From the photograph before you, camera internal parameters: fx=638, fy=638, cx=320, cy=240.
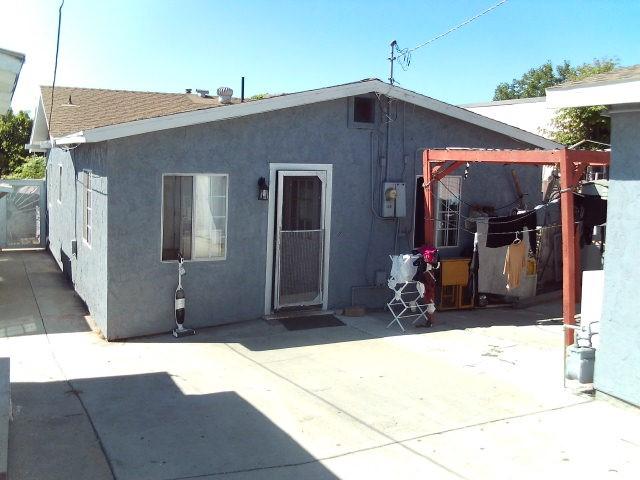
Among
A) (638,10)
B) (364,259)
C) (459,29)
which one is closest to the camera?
(364,259)

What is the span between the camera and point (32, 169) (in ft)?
83.3

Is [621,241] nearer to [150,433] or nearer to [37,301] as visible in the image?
[150,433]

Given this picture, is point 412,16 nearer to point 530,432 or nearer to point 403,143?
point 403,143

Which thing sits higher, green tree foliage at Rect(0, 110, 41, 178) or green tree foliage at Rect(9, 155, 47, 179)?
green tree foliage at Rect(0, 110, 41, 178)

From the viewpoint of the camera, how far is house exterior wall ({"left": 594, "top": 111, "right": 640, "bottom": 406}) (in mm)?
6379

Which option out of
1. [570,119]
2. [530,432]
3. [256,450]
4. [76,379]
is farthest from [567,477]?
[570,119]

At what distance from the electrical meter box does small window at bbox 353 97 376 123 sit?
1.15 m

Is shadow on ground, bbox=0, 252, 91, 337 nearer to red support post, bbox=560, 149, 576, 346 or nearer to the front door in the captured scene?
the front door

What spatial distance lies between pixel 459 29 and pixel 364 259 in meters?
6.46

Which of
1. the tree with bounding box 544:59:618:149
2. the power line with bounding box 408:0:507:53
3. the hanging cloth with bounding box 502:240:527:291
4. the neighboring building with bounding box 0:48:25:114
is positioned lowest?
the hanging cloth with bounding box 502:240:527:291

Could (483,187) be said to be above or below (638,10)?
below

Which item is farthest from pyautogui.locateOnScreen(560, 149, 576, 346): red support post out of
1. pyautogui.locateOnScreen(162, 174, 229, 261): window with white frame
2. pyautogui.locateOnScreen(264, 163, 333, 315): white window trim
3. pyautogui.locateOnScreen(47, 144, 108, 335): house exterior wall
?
pyautogui.locateOnScreen(47, 144, 108, 335): house exterior wall

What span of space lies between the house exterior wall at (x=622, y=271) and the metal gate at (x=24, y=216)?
15.9 m

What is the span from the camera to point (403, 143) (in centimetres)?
1124
